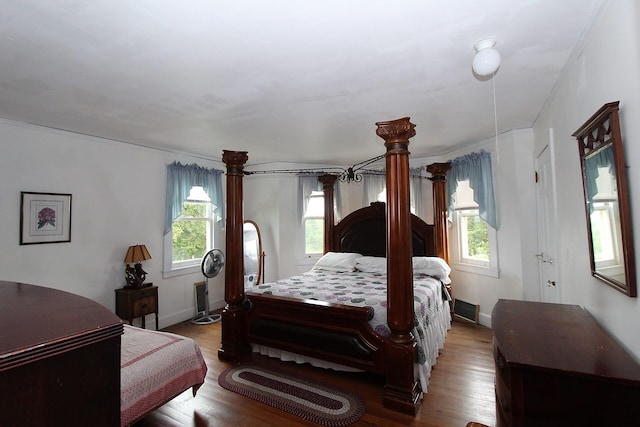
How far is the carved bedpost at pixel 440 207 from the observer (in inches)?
167

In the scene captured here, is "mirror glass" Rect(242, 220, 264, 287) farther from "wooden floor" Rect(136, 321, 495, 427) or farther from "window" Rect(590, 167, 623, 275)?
"window" Rect(590, 167, 623, 275)

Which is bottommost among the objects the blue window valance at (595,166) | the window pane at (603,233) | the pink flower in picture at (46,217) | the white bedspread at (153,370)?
the white bedspread at (153,370)

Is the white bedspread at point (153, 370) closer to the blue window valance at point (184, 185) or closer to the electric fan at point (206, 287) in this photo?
the electric fan at point (206, 287)

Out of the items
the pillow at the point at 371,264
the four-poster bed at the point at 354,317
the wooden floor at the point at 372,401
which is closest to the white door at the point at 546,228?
the wooden floor at the point at 372,401

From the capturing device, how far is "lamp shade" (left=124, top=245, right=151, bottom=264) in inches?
143

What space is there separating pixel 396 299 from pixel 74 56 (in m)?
2.67

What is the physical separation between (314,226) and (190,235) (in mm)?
1988

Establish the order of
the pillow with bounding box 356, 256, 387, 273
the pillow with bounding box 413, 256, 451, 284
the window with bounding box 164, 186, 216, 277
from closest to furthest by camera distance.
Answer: the pillow with bounding box 413, 256, 451, 284
the pillow with bounding box 356, 256, 387, 273
the window with bounding box 164, 186, 216, 277

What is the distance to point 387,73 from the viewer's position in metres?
2.14

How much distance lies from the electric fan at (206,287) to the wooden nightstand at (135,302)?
71 cm

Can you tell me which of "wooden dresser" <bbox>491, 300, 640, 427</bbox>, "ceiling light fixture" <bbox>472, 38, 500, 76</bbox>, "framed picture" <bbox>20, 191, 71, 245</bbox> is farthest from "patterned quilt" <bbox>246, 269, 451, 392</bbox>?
"framed picture" <bbox>20, 191, 71, 245</bbox>

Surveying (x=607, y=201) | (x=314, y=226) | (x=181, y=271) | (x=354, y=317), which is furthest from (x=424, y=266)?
(x=181, y=271)

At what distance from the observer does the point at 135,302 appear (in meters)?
3.53

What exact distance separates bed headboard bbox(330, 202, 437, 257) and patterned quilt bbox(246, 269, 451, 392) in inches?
23.4
